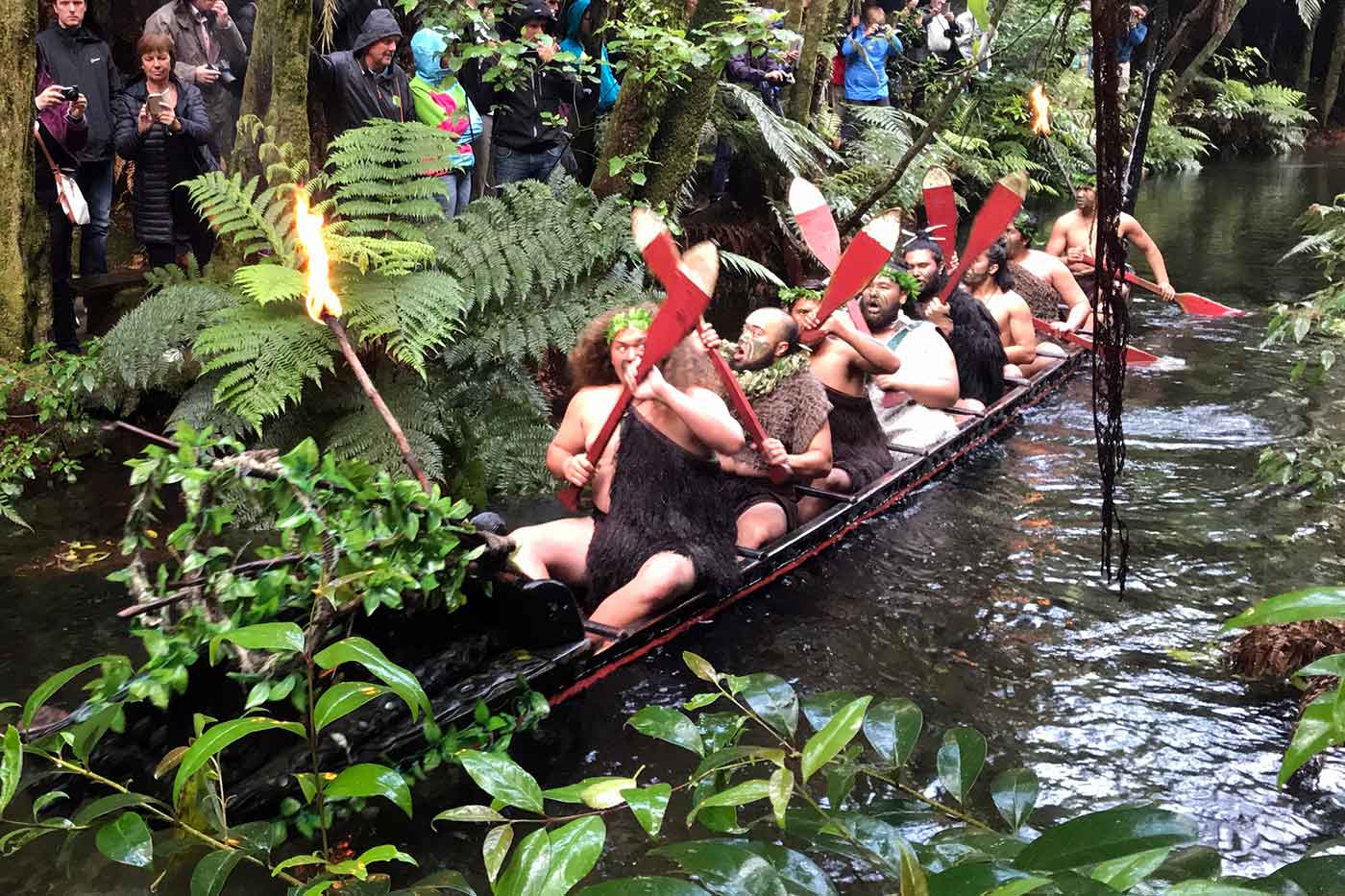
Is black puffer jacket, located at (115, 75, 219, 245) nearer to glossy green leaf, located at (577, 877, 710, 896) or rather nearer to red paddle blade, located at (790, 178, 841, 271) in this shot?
red paddle blade, located at (790, 178, 841, 271)

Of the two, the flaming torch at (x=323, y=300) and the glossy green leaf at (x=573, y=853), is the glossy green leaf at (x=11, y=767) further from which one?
the flaming torch at (x=323, y=300)

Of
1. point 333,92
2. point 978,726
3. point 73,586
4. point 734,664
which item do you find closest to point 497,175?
point 333,92

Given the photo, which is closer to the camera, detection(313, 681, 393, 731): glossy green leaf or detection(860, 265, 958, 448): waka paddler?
detection(313, 681, 393, 731): glossy green leaf

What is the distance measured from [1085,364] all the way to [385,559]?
26.4 ft

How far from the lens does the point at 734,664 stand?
481 centimetres

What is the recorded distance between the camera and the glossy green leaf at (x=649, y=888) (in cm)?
120

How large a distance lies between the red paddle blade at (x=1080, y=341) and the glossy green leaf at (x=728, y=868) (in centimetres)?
861

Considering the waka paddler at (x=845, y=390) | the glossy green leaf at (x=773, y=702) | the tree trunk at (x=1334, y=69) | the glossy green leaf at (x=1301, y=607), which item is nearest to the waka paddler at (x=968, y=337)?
the waka paddler at (x=845, y=390)

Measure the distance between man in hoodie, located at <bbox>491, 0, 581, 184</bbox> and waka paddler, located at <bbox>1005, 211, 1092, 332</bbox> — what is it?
3.85 m

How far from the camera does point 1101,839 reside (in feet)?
4.09

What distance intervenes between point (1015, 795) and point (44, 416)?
5.46m

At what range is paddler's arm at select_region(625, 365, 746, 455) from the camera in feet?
14.6

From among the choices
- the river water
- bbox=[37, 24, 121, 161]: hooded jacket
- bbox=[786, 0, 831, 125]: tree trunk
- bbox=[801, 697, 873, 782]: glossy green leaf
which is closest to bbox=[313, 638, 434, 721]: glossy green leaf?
bbox=[801, 697, 873, 782]: glossy green leaf

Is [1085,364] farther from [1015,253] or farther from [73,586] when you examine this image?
[73,586]
